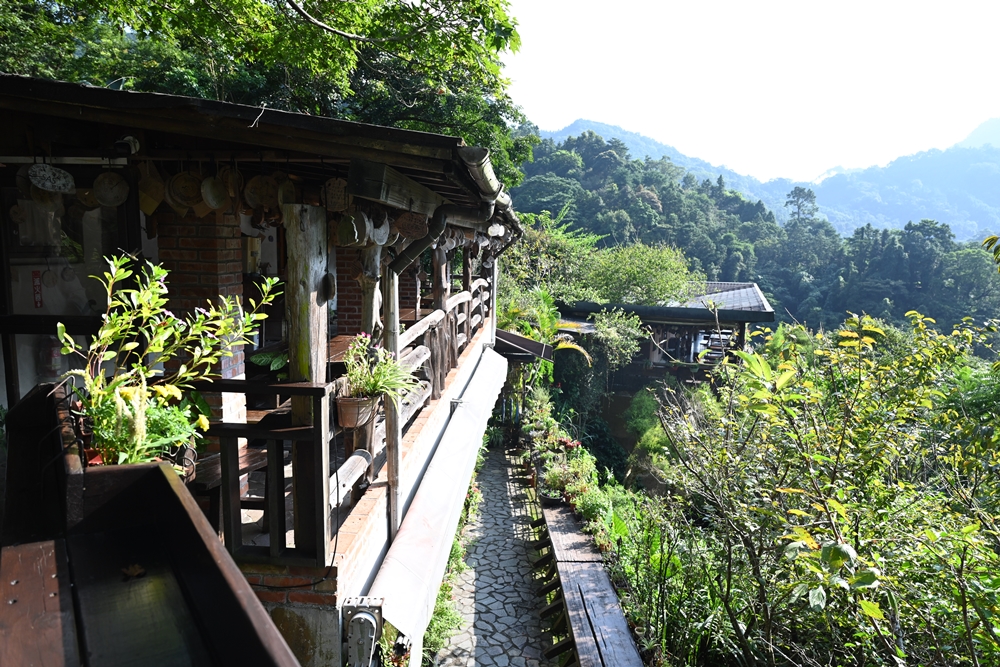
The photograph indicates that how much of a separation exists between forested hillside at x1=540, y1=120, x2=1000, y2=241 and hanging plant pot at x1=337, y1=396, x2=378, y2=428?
139 metres

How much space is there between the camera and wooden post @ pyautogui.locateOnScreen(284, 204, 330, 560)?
10.3 ft

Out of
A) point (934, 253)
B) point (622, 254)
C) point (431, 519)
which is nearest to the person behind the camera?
point (431, 519)

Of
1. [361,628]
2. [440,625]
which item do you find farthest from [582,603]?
[361,628]

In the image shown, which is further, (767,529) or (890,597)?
(767,529)

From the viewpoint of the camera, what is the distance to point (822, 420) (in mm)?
4070

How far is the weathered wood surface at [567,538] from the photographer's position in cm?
835

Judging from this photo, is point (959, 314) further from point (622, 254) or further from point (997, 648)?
point (997, 648)

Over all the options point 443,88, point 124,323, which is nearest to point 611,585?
point 124,323

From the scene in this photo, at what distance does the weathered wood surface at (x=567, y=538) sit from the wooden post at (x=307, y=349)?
223 inches

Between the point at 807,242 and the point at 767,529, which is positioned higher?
the point at 807,242

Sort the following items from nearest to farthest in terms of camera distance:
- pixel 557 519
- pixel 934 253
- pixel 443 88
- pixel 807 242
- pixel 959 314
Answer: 1. pixel 557 519
2. pixel 443 88
3. pixel 959 314
4. pixel 934 253
5. pixel 807 242

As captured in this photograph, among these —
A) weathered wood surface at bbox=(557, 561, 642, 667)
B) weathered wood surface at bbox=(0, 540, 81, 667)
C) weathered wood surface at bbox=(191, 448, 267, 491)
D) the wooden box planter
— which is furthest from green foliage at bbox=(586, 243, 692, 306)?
weathered wood surface at bbox=(0, 540, 81, 667)

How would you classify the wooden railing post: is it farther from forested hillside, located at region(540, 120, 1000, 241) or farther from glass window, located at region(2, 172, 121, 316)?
forested hillside, located at region(540, 120, 1000, 241)

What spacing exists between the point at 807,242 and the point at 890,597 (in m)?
54.3
